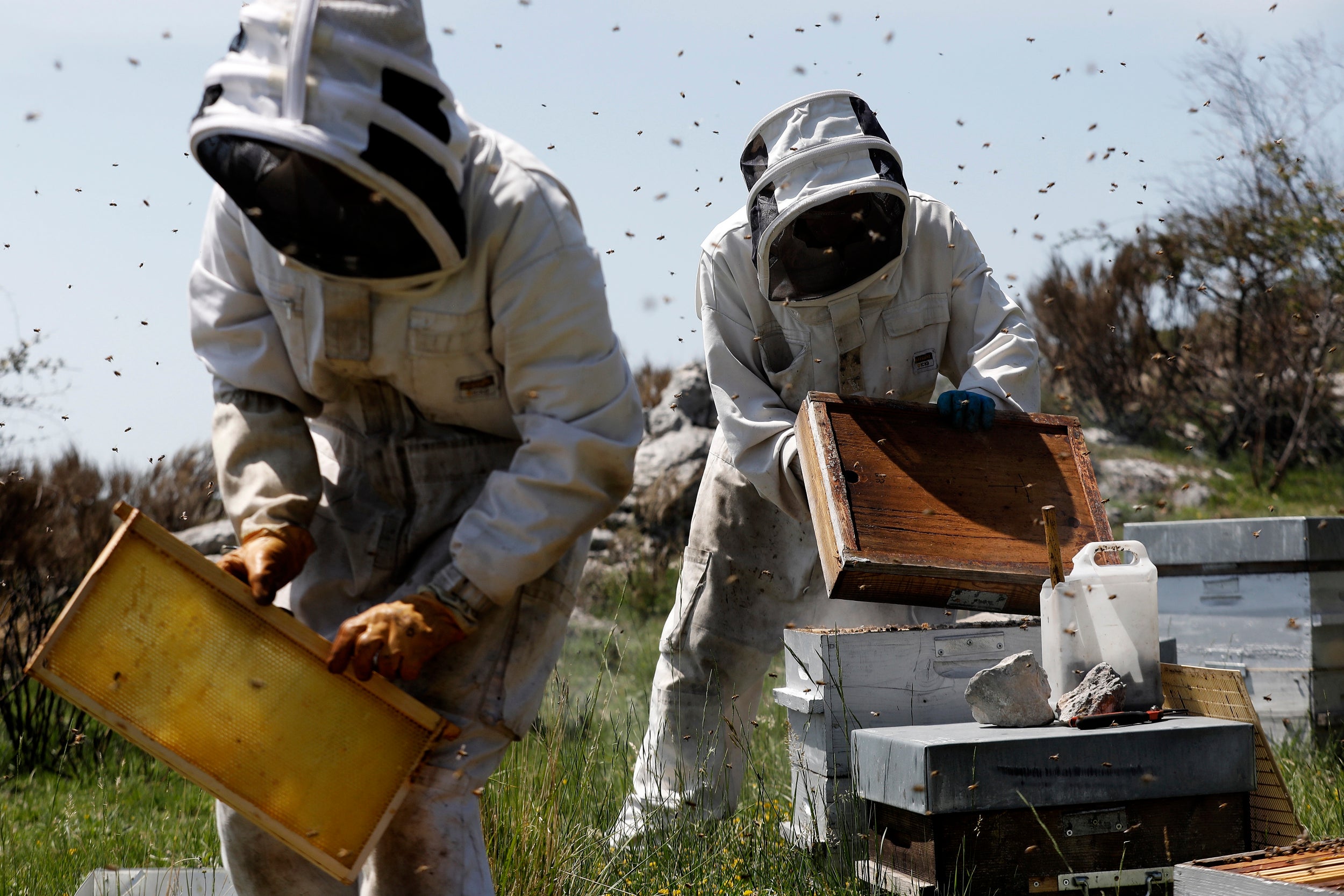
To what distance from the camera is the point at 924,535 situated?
10.6 feet

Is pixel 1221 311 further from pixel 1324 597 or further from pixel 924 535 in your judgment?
pixel 924 535

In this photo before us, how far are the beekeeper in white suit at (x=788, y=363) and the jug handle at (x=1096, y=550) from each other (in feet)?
2.01

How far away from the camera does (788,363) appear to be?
414 cm

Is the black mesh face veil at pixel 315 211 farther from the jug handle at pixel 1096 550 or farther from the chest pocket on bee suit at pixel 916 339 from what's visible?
the chest pocket on bee suit at pixel 916 339

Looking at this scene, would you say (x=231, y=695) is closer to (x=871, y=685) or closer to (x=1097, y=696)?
(x=871, y=685)

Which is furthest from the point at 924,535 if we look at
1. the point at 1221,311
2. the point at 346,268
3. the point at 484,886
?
the point at 1221,311

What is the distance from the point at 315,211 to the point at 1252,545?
3931mm

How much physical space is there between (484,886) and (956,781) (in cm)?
107

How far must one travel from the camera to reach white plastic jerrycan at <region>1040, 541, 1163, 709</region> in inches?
117

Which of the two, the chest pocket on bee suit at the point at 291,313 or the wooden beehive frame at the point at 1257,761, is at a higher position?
the chest pocket on bee suit at the point at 291,313

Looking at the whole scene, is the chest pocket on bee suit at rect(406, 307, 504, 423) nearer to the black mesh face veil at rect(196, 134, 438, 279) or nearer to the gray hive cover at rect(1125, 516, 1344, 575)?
the black mesh face veil at rect(196, 134, 438, 279)

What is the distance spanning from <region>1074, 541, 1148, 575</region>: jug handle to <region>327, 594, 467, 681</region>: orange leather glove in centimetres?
175

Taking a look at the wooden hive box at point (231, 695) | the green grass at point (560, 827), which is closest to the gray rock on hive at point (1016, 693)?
the green grass at point (560, 827)

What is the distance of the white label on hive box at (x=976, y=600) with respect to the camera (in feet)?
10.5
